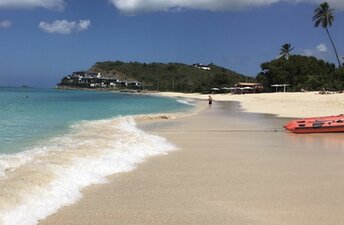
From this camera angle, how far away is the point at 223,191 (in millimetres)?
7805

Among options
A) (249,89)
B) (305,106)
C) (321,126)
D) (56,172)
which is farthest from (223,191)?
(249,89)

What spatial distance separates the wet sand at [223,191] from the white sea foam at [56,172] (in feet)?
0.96

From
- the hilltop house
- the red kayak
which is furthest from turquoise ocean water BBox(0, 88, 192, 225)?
the hilltop house

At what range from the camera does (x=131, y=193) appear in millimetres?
7621

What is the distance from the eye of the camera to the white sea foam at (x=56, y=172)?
620 centimetres

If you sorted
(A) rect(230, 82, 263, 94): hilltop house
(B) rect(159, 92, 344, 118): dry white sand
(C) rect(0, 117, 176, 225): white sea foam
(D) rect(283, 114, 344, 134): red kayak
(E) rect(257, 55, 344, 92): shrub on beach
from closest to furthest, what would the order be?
(C) rect(0, 117, 176, 225): white sea foam → (D) rect(283, 114, 344, 134): red kayak → (B) rect(159, 92, 344, 118): dry white sand → (E) rect(257, 55, 344, 92): shrub on beach → (A) rect(230, 82, 263, 94): hilltop house

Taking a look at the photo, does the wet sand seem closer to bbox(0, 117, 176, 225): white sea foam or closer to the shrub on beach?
bbox(0, 117, 176, 225): white sea foam

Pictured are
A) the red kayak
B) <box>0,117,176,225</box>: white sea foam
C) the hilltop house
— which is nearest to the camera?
<box>0,117,176,225</box>: white sea foam

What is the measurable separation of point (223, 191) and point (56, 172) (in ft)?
10.5

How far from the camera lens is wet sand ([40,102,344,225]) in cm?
621

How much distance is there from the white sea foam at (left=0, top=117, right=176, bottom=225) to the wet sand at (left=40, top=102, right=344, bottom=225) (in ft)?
0.96

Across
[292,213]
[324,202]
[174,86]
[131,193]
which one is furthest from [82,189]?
[174,86]

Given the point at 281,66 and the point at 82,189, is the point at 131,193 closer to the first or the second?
the point at 82,189

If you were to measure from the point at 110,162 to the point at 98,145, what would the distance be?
2779 mm
